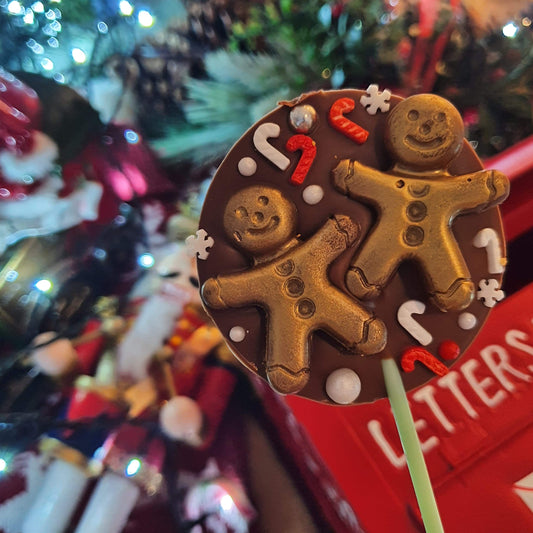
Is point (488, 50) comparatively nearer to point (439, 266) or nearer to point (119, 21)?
point (439, 266)

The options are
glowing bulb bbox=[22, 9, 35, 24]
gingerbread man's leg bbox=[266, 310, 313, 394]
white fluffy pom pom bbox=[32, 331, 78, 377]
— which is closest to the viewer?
gingerbread man's leg bbox=[266, 310, 313, 394]

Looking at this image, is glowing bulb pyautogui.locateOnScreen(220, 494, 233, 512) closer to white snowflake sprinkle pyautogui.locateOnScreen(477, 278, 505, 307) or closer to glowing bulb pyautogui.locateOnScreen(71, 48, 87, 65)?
white snowflake sprinkle pyautogui.locateOnScreen(477, 278, 505, 307)

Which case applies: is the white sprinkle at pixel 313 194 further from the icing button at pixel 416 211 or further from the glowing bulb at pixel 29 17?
the glowing bulb at pixel 29 17

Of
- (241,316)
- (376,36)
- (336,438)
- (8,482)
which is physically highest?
(376,36)

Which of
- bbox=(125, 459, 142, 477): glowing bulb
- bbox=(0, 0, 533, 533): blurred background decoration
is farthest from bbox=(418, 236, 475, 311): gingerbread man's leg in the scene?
bbox=(125, 459, 142, 477): glowing bulb

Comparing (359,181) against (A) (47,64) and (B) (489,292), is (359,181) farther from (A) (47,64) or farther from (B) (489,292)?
(A) (47,64)

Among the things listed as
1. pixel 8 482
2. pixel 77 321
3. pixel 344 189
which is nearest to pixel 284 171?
pixel 344 189

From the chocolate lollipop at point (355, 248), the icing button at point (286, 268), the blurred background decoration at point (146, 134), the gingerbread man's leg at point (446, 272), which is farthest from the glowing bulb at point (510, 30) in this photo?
the icing button at point (286, 268)
